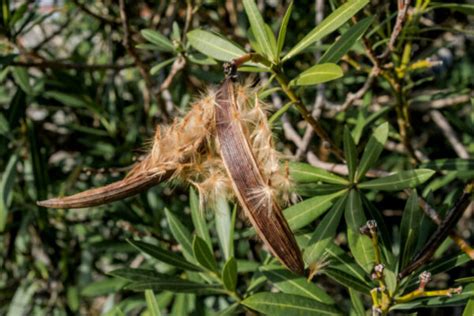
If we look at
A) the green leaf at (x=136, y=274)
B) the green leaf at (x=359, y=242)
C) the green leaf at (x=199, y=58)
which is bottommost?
the green leaf at (x=136, y=274)

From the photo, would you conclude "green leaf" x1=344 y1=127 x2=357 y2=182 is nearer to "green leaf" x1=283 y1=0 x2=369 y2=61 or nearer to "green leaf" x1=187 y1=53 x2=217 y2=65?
"green leaf" x1=283 y1=0 x2=369 y2=61

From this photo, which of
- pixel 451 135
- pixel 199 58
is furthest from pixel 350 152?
pixel 451 135

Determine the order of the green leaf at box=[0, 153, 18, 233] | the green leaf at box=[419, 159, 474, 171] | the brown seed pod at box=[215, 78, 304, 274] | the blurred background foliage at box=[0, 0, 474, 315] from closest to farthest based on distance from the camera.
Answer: the brown seed pod at box=[215, 78, 304, 274] → the green leaf at box=[419, 159, 474, 171] → the blurred background foliage at box=[0, 0, 474, 315] → the green leaf at box=[0, 153, 18, 233]

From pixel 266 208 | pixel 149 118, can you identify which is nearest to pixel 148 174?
pixel 266 208

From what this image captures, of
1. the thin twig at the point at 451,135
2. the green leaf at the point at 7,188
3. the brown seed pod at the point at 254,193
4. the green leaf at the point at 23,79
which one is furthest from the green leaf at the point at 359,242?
the green leaf at the point at 7,188

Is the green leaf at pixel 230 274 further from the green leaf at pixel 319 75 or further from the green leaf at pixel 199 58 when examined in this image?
the green leaf at pixel 199 58

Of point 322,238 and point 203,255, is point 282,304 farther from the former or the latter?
point 203,255

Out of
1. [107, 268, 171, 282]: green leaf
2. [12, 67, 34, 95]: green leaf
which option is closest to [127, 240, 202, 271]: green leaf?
[107, 268, 171, 282]: green leaf
